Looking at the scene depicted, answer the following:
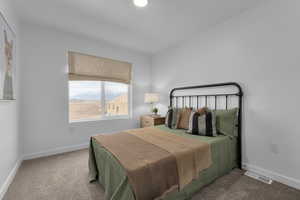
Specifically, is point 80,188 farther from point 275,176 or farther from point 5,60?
point 275,176

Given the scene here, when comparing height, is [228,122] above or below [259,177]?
above

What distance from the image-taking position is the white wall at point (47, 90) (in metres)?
2.34

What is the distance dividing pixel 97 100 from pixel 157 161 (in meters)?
2.55

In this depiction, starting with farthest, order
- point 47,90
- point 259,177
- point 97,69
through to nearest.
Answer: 1. point 97,69
2. point 47,90
3. point 259,177

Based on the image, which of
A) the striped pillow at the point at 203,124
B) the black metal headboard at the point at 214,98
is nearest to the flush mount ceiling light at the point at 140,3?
the black metal headboard at the point at 214,98

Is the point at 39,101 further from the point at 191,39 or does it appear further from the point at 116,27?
the point at 191,39

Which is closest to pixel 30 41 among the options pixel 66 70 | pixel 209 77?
pixel 66 70

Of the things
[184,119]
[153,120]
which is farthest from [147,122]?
[184,119]

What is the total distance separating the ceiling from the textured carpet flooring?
254 centimetres

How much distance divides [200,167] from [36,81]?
10.3 ft

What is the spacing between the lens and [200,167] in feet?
4.76

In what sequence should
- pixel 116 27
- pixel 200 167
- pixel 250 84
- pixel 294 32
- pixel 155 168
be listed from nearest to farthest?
pixel 155 168 < pixel 200 167 < pixel 294 32 < pixel 250 84 < pixel 116 27

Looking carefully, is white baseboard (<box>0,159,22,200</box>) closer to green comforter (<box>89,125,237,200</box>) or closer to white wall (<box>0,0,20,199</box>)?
white wall (<box>0,0,20,199</box>)

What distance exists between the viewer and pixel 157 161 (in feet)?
3.73
